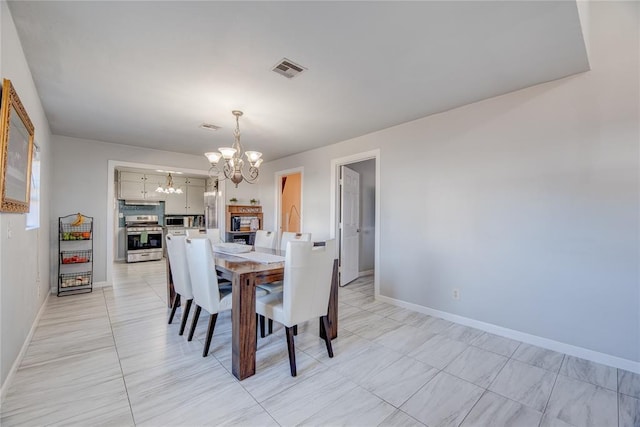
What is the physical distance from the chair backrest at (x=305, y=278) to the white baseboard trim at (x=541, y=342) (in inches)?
69.2

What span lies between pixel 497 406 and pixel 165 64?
11.2 feet

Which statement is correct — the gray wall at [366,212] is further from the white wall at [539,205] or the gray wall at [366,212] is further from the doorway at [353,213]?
the white wall at [539,205]

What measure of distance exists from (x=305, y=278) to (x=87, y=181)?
441 centimetres

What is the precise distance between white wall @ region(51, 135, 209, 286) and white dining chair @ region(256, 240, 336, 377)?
12.3ft

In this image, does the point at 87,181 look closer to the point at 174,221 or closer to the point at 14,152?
the point at 14,152

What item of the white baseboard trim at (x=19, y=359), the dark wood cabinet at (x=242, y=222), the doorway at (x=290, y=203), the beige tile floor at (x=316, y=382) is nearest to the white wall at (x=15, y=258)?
the white baseboard trim at (x=19, y=359)

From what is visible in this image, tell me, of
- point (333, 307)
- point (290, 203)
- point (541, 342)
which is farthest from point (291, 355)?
point (290, 203)

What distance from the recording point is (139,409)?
1.66 meters

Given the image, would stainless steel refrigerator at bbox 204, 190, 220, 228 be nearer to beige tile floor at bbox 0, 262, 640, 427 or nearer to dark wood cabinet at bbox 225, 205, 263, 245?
dark wood cabinet at bbox 225, 205, 263, 245

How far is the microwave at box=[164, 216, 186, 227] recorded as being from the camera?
745 cm

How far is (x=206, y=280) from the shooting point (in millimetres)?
2225

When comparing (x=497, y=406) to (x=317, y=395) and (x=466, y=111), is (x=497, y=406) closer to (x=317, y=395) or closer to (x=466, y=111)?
(x=317, y=395)

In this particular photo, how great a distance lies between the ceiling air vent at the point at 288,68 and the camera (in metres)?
2.14

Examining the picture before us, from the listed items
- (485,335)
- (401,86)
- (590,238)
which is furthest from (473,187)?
(485,335)
